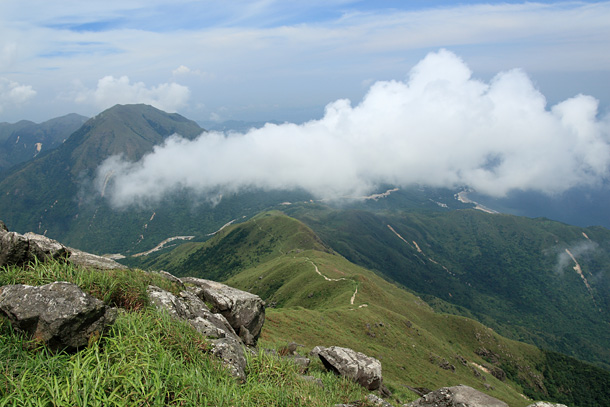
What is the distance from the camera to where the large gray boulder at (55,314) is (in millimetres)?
7457

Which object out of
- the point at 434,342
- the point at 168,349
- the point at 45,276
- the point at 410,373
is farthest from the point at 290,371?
the point at 434,342

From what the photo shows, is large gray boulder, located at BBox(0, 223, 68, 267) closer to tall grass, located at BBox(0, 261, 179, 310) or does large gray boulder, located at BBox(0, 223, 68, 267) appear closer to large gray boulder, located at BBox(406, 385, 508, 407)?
tall grass, located at BBox(0, 261, 179, 310)

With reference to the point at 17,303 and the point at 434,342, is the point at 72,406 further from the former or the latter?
the point at 434,342

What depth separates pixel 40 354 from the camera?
713 centimetres

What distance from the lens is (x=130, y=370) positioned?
22.9ft

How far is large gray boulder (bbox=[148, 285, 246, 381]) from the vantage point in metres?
9.85

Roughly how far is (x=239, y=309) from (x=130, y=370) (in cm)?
1611

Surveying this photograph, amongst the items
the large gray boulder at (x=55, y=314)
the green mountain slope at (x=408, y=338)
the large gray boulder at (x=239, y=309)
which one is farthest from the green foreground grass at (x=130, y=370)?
the green mountain slope at (x=408, y=338)

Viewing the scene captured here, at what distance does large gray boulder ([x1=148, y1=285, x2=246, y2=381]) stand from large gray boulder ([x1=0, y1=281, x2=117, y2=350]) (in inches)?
128

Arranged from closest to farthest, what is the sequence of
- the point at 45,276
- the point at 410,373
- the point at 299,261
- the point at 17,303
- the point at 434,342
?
the point at 17,303 < the point at 45,276 < the point at 410,373 < the point at 434,342 < the point at 299,261

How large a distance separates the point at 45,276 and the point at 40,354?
13.1ft

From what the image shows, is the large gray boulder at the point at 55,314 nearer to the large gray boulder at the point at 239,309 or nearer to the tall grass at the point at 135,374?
the tall grass at the point at 135,374

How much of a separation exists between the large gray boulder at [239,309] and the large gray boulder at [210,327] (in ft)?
10.3

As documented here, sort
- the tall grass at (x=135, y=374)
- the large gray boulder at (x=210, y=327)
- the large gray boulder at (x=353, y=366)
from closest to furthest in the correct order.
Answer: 1. the tall grass at (x=135, y=374)
2. the large gray boulder at (x=210, y=327)
3. the large gray boulder at (x=353, y=366)
